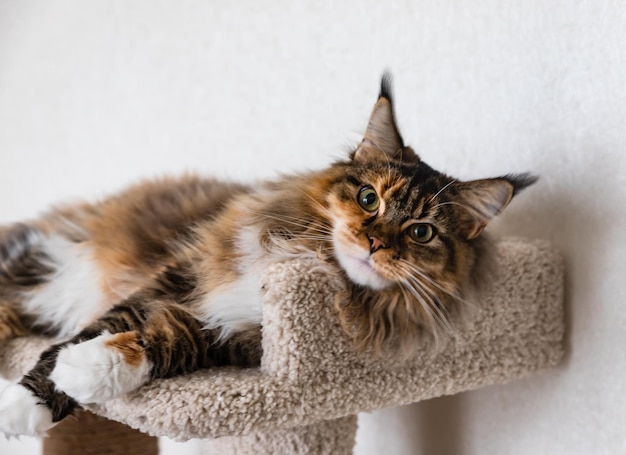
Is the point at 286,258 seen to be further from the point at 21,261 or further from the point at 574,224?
the point at 21,261

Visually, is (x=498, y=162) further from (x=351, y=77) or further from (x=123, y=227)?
(x=123, y=227)

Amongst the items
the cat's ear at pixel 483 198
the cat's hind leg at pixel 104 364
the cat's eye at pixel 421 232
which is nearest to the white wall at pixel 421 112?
the cat's ear at pixel 483 198

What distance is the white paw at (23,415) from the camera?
1.13 meters

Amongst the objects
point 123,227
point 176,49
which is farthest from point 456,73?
point 176,49

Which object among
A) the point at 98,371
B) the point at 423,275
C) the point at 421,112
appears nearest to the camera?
the point at 98,371

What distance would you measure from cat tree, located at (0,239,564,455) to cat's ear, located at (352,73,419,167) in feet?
0.91

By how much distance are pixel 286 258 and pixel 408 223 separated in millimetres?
247

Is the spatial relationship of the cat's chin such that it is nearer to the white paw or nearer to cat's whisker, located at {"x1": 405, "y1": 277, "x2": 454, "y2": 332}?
cat's whisker, located at {"x1": 405, "y1": 277, "x2": 454, "y2": 332}

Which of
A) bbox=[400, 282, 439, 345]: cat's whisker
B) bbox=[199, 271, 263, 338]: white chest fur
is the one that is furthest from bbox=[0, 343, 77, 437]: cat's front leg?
bbox=[400, 282, 439, 345]: cat's whisker

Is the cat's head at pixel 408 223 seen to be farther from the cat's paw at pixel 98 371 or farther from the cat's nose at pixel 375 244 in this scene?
the cat's paw at pixel 98 371

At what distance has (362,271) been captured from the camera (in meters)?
1.21

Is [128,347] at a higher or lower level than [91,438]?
higher

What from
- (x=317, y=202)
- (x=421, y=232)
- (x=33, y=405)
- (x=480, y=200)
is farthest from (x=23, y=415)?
(x=480, y=200)

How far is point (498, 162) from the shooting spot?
1.67 m
